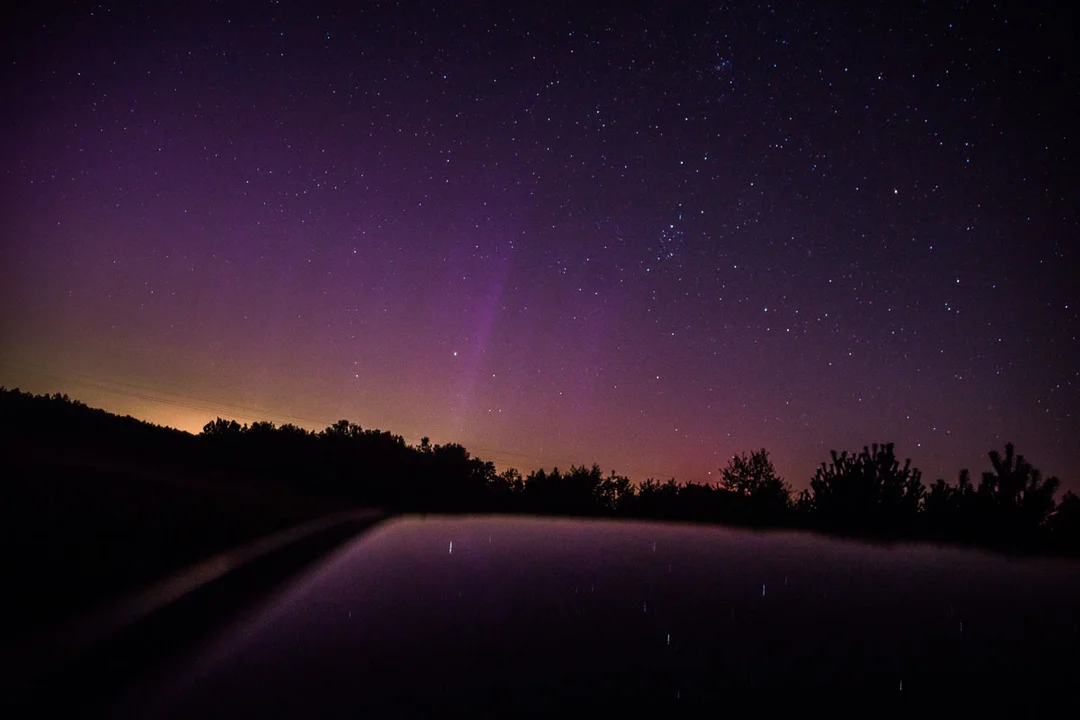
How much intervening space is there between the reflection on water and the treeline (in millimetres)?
8187

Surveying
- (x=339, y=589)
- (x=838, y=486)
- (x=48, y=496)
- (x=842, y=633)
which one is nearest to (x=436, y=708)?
(x=339, y=589)

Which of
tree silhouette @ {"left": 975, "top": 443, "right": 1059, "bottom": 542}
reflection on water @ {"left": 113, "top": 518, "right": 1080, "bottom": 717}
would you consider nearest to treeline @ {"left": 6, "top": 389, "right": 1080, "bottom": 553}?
tree silhouette @ {"left": 975, "top": 443, "right": 1059, "bottom": 542}

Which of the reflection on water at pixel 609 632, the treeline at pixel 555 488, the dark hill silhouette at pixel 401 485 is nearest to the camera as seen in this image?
the reflection on water at pixel 609 632

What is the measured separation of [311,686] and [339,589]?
2.34m

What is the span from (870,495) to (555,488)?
9668mm

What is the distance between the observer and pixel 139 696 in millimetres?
2828

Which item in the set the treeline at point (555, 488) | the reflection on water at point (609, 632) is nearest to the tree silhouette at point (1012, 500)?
the treeline at point (555, 488)

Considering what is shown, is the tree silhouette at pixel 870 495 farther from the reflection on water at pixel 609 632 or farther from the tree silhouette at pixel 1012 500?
the reflection on water at pixel 609 632

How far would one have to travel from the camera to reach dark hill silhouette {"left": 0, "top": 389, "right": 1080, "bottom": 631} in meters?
9.19

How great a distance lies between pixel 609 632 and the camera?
412 centimetres

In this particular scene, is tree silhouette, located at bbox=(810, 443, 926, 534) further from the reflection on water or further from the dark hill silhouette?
the reflection on water

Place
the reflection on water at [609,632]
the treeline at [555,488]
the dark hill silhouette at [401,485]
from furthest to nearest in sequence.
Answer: the treeline at [555,488], the dark hill silhouette at [401,485], the reflection on water at [609,632]

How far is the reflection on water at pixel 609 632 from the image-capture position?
3.06m

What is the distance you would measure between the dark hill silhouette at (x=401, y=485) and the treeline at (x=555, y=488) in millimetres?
38
